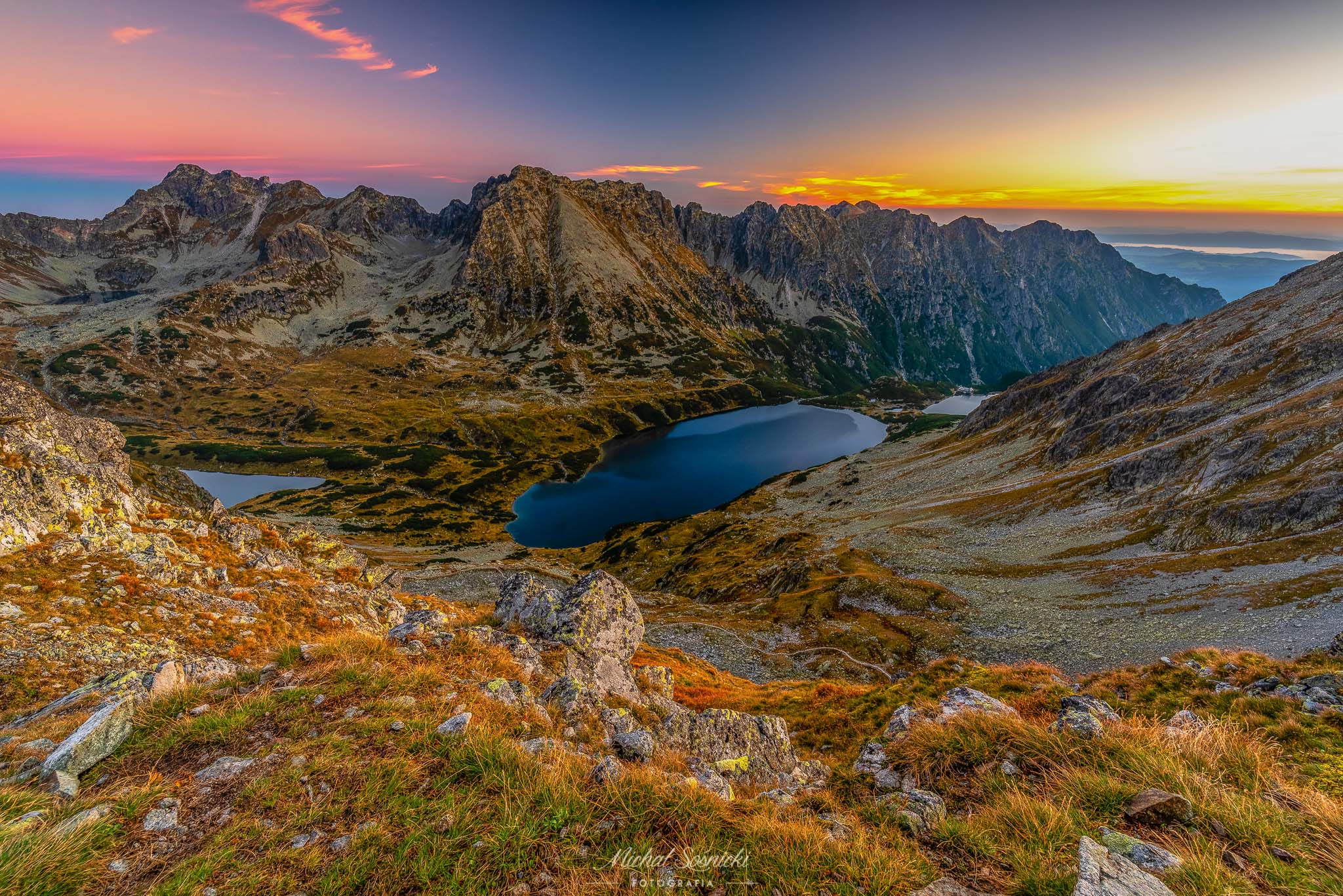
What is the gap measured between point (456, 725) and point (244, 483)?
17768cm

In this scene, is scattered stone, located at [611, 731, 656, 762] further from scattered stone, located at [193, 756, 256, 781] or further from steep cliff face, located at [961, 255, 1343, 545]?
steep cliff face, located at [961, 255, 1343, 545]

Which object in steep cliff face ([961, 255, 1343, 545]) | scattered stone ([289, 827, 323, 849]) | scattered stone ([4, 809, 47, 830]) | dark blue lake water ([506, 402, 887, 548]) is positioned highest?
scattered stone ([4, 809, 47, 830])

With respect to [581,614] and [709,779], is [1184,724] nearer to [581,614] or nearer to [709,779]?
[709,779]

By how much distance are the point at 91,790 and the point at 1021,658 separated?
44663 millimetres

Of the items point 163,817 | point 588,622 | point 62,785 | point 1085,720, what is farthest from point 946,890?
point 588,622

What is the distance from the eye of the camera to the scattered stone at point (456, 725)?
24.9 feet

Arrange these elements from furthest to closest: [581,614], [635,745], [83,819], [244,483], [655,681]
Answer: [244,483], [581,614], [655,681], [635,745], [83,819]

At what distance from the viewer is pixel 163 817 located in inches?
225

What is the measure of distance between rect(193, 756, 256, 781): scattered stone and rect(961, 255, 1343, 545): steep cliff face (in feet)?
217

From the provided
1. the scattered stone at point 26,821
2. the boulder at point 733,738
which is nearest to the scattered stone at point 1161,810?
the boulder at point 733,738

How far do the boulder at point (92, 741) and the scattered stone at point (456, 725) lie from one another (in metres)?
4.42

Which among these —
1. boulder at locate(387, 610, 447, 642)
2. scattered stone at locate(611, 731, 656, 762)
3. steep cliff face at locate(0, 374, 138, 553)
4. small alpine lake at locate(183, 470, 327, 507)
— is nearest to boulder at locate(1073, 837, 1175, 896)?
scattered stone at locate(611, 731, 656, 762)

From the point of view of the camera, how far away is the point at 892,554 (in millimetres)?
63062

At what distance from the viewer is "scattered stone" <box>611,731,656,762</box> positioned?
10.2m
